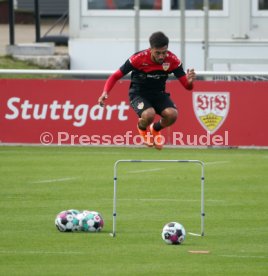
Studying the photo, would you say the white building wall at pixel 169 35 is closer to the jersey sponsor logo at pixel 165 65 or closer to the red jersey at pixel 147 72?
the red jersey at pixel 147 72

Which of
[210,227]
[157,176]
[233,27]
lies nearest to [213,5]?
[233,27]

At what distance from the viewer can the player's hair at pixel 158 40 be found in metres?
17.6

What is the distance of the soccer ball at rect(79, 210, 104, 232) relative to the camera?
16.9m

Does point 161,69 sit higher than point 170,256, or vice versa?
point 161,69

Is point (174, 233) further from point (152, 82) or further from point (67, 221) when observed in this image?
point (152, 82)

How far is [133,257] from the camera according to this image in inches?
601

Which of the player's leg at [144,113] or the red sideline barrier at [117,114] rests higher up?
the player's leg at [144,113]

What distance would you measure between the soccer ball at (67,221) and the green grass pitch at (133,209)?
123 millimetres

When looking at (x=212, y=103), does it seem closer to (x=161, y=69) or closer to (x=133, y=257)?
(x=161, y=69)

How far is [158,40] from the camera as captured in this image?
58.0ft

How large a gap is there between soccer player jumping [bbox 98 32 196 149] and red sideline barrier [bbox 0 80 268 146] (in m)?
8.18

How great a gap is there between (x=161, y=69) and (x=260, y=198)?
3.42 meters

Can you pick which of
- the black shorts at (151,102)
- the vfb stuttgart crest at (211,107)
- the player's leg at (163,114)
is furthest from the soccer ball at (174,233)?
the vfb stuttgart crest at (211,107)

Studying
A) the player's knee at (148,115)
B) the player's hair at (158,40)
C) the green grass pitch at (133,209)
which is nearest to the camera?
the green grass pitch at (133,209)
